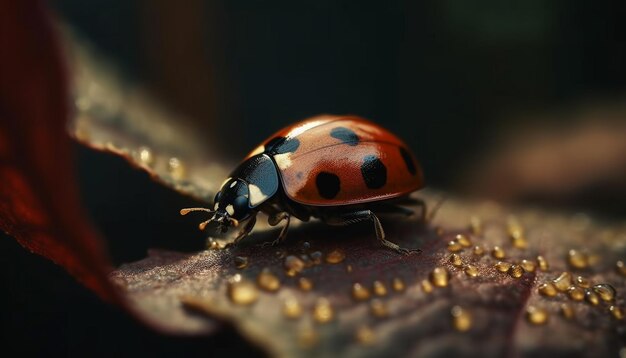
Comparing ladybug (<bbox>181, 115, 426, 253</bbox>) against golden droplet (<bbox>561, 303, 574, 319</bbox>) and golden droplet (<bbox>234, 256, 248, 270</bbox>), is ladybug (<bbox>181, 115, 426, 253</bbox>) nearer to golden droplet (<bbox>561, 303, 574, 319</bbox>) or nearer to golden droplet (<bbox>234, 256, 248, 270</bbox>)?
golden droplet (<bbox>234, 256, 248, 270</bbox>)

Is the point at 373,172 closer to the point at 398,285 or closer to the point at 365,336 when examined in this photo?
the point at 398,285

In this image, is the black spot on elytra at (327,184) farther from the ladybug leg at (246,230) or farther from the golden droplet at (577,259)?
the golden droplet at (577,259)

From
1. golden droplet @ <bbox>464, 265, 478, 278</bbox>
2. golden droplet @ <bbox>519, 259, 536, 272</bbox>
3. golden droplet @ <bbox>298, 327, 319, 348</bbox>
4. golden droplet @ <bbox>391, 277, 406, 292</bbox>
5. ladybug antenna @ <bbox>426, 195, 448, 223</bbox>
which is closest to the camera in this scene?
golden droplet @ <bbox>298, 327, 319, 348</bbox>

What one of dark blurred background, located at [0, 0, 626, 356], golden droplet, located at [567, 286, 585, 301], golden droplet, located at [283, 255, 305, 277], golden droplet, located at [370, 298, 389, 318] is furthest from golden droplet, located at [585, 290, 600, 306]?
dark blurred background, located at [0, 0, 626, 356]

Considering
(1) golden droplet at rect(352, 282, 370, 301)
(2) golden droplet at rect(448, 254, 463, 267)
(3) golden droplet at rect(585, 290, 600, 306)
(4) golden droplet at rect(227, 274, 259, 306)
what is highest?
(4) golden droplet at rect(227, 274, 259, 306)

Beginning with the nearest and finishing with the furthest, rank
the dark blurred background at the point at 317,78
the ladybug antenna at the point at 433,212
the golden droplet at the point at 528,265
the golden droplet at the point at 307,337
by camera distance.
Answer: the golden droplet at the point at 307,337 < the golden droplet at the point at 528,265 < the ladybug antenna at the point at 433,212 < the dark blurred background at the point at 317,78

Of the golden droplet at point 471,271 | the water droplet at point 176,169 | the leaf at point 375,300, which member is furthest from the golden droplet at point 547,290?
the water droplet at point 176,169

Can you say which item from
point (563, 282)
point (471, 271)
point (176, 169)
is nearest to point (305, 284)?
point (471, 271)
